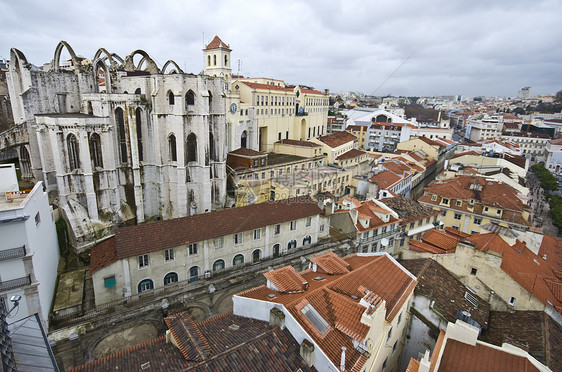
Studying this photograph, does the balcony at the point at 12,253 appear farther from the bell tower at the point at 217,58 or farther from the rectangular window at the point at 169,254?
the bell tower at the point at 217,58

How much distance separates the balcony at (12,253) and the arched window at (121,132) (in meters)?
18.0

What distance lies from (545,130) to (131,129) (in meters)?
133

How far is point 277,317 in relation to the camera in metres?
14.4

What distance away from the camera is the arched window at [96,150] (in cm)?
3053

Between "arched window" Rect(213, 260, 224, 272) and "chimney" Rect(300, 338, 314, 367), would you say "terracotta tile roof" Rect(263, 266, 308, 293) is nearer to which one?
"chimney" Rect(300, 338, 314, 367)

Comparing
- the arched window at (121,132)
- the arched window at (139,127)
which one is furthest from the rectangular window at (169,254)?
the arched window at (121,132)

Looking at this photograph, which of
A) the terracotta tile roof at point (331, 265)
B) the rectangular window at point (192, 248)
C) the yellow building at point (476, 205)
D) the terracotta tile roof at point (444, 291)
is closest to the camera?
the terracotta tile roof at point (444, 291)

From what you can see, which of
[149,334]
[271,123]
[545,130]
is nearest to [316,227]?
[149,334]

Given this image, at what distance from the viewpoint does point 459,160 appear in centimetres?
6291

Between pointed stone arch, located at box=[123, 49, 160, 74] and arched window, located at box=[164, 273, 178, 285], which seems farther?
pointed stone arch, located at box=[123, 49, 160, 74]

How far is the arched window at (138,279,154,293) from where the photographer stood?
23484 mm

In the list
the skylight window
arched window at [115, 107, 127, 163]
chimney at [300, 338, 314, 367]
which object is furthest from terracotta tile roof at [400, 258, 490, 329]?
arched window at [115, 107, 127, 163]

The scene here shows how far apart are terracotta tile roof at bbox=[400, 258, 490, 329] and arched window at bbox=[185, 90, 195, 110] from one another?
87.9ft

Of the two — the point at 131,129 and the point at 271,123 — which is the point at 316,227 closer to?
the point at 131,129
